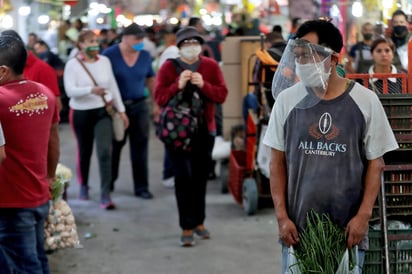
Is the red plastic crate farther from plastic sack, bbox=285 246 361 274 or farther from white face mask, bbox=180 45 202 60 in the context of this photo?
plastic sack, bbox=285 246 361 274

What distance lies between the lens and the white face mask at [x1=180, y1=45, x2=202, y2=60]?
8.29 m

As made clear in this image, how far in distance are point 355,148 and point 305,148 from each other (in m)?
0.25

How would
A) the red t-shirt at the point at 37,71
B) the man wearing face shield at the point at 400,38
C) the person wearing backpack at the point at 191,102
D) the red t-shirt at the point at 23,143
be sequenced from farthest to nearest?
1. the man wearing face shield at the point at 400,38
2. the red t-shirt at the point at 37,71
3. the person wearing backpack at the point at 191,102
4. the red t-shirt at the point at 23,143

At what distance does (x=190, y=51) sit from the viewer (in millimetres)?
8297

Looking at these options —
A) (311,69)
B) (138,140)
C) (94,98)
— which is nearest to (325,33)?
(311,69)

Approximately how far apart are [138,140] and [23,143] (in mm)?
5309

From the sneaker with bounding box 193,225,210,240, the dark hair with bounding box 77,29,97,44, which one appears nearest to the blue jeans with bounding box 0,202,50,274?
the sneaker with bounding box 193,225,210,240

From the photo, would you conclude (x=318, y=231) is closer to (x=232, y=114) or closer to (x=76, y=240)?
(x=76, y=240)

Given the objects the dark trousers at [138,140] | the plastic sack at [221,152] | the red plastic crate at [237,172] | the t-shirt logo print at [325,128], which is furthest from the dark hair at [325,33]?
the plastic sack at [221,152]

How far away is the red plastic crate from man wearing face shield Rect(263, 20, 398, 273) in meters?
5.27

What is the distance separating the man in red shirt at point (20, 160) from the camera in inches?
213

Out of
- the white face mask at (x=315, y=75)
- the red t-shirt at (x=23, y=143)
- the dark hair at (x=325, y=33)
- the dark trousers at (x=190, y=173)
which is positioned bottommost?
the dark trousers at (x=190, y=173)

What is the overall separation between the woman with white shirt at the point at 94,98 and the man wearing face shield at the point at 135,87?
31 cm

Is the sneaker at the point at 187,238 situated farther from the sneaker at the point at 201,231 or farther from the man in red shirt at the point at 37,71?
the man in red shirt at the point at 37,71
